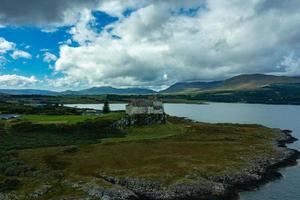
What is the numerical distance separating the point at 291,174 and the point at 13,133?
72.3 m

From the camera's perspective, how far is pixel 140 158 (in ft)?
250

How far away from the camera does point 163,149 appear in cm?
8600

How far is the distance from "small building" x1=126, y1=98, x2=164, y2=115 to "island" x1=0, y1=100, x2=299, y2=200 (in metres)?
9.96

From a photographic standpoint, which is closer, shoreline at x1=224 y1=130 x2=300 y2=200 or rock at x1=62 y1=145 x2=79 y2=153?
shoreline at x1=224 y1=130 x2=300 y2=200

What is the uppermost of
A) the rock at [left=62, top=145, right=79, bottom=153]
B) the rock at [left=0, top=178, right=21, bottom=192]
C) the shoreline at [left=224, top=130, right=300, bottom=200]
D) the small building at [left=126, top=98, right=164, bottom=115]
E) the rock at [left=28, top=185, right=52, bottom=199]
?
the small building at [left=126, top=98, right=164, bottom=115]

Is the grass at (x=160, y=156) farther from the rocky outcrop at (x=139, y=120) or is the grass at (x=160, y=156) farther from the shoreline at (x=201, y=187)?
the rocky outcrop at (x=139, y=120)

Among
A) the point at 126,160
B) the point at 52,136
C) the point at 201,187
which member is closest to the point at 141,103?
the point at 52,136

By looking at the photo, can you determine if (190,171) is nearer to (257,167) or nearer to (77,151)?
(257,167)

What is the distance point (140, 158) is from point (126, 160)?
127 inches

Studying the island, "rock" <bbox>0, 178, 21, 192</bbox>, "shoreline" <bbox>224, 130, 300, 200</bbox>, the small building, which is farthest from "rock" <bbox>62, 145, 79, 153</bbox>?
the small building

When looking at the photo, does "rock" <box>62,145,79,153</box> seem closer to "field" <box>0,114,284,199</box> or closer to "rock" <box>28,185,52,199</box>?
"field" <box>0,114,284,199</box>

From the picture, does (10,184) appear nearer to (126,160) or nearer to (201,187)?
(126,160)

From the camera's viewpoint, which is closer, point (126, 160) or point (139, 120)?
point (126, 160)

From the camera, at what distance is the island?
5881 centimetres
